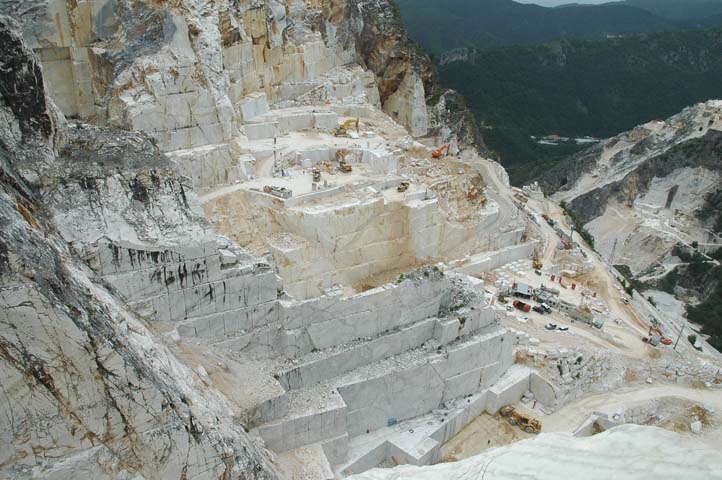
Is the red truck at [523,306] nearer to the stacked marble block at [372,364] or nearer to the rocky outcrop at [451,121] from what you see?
the stacked marble block at [372,364]

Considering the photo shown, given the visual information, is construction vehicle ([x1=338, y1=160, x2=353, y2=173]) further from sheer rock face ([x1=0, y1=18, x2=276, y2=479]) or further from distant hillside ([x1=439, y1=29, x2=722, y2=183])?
distant hillside ([x1=439, y1=29, x2=722, y2=183])

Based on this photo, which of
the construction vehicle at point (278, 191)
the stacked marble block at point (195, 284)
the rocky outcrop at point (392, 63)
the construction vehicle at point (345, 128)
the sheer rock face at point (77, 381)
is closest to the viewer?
the sheer rock face at point (77, 381)

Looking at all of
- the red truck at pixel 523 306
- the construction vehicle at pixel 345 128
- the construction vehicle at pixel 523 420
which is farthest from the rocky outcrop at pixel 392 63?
the construction vehicle at pixel 523 420

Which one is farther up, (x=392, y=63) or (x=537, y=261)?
(x=392, y=63)

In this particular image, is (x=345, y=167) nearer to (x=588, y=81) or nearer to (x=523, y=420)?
(x=523, y=420)

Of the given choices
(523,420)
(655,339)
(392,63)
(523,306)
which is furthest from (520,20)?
(523,420)
